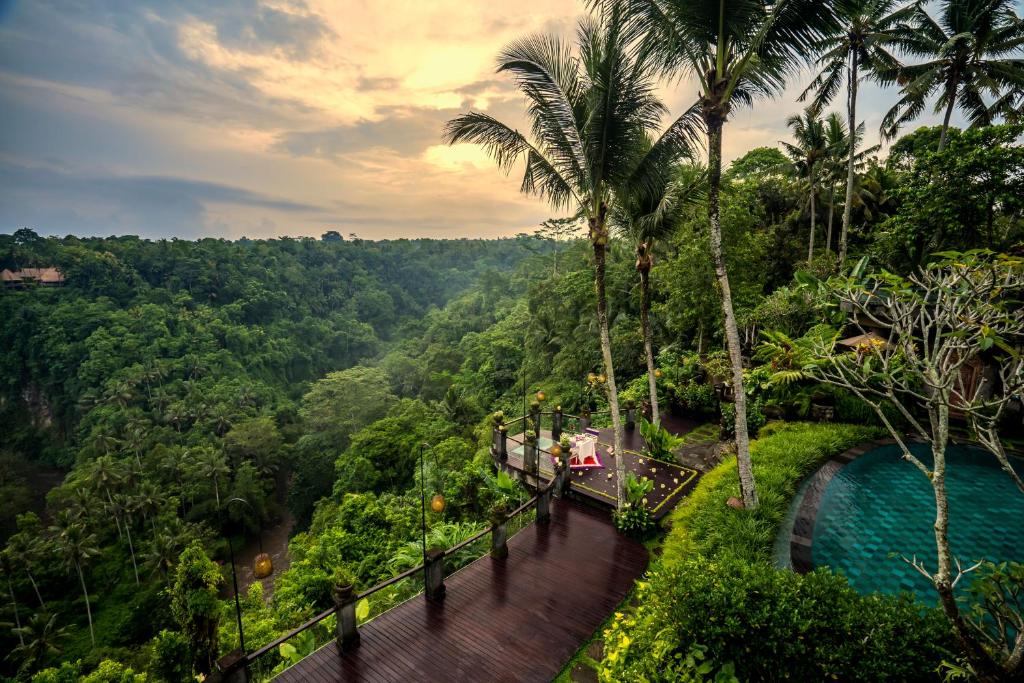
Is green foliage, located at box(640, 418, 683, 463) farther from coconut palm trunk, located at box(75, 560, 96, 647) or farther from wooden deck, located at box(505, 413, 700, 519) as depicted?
coconut palm trunk, located at box(75, 560, 96, 647)

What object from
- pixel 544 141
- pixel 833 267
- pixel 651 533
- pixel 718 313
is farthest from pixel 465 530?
pixel 833 267

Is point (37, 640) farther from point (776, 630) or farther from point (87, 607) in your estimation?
point (776, 630)

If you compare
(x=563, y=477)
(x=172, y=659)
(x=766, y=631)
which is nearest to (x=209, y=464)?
(x=172, y=659)

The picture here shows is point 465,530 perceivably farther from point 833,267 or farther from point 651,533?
point 833,267

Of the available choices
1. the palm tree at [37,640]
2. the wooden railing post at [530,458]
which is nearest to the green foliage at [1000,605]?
the wooden railing post at [530,458]

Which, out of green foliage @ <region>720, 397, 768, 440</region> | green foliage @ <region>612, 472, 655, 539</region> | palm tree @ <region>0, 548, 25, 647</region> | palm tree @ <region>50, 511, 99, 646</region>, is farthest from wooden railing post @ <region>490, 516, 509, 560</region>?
palm tree @ <region>0, 548, 25, 647</region>

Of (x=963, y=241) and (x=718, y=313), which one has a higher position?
(x=963, y=241)
